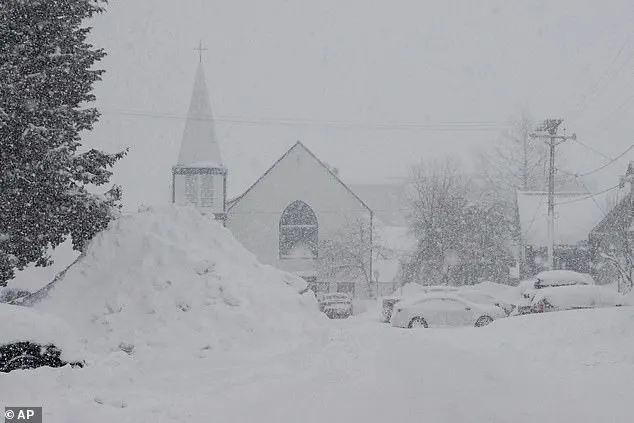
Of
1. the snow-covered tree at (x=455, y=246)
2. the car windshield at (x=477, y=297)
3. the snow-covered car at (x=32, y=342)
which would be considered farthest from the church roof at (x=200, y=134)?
the snow-covered car at (x=32, y=342)

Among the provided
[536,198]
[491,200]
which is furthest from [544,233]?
[491,200]

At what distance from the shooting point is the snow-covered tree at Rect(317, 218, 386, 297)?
164 ft

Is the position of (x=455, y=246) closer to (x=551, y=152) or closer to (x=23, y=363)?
(x=551, y=152)

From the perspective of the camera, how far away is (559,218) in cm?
4616

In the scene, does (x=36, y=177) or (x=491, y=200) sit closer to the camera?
(x=36, y=177)

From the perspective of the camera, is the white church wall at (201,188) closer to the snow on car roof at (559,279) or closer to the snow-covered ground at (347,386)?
the snow on car roof at (559,279)

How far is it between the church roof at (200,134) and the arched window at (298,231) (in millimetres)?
6381

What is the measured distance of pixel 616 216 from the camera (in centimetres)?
3928

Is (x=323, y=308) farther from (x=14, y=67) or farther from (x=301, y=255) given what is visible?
(x=14, y=67)

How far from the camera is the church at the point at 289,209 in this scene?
5034 cm

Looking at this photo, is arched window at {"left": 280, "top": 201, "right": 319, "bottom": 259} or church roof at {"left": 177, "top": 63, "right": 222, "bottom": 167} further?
arched window at {"left": 280, "top": 201, "right": 319, "bottom": 259}

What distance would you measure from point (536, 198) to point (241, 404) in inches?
1682

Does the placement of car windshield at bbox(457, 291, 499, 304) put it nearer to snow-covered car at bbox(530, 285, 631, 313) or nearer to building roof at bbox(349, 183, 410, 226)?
snow-covered car at bbox(530, 285, 631, 313)

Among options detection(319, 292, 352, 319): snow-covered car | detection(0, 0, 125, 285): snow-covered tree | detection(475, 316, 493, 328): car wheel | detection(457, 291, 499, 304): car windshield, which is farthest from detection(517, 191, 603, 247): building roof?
detection(0, 0, 125, 285): snow-covered tree
